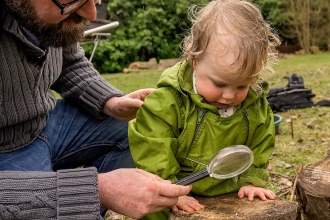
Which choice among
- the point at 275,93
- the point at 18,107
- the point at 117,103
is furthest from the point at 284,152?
the point at 18,107

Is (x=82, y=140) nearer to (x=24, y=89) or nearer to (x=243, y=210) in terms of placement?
(x=24, y=89)

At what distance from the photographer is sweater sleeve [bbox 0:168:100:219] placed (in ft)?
5.44

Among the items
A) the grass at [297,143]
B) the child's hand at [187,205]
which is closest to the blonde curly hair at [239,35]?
the child's hand at [187,205]

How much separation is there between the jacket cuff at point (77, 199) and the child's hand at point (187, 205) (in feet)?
1.13

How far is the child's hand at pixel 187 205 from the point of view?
6.13 feet

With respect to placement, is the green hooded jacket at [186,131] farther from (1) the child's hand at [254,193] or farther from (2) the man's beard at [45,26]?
(2) the man's beard at [45,26]

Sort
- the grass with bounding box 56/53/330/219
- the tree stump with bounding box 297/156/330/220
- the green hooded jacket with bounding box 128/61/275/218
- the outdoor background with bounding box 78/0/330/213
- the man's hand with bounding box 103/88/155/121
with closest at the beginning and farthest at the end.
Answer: the green hooded jacket with bounding box 128/61/275/218, the tree stump with bounding box 297/156/330/220, the man's hand with bounding box 103/88/155/121, the grass with bounding box 56/53/330/219, the outdoor background with bounding box 78/0/330/213

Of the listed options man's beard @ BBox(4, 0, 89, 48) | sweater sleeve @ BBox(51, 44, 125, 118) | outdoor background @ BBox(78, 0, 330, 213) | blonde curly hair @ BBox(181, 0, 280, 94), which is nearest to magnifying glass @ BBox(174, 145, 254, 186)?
blonde curly hair @ BBox(181, 0, 280, 94)

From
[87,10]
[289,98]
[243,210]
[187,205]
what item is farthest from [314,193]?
[289,98]

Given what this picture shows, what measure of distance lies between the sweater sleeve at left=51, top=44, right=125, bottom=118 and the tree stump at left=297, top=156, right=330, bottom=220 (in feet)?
3.40

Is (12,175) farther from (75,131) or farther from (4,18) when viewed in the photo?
(75,131)

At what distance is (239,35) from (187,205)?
662 millimetres

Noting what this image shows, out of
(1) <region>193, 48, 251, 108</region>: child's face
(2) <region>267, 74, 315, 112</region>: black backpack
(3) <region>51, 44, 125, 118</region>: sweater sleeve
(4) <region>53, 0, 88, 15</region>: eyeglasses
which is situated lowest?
(2) <region>267, 74, 315, 112</region>: black backpack

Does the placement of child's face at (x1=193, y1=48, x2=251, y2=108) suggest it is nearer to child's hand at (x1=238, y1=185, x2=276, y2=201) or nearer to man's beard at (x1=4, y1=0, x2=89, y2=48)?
child's hand at (x1=238, y1=185, x2=276, y2=201)
